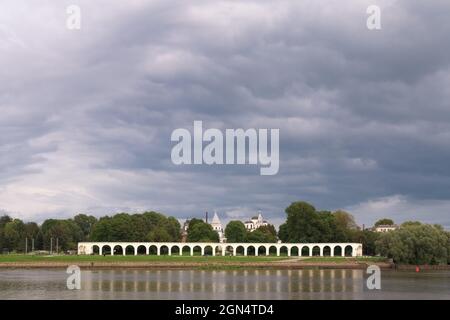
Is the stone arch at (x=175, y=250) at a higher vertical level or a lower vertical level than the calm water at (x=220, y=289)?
lower

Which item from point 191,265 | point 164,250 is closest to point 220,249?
point 164,250

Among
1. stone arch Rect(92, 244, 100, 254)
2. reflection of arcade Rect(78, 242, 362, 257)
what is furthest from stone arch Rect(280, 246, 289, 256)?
stone arch Rect(92, 244, 100, 254)

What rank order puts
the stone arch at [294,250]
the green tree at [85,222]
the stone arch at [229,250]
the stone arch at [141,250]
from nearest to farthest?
the stone arch at [294,250]
the stone arch at [141,250]
the stone arch at [229,250]
the green tree at [85,222]

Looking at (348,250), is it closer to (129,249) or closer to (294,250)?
(294,250)

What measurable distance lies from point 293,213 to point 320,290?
7496 centimetres

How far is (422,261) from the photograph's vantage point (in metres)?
92.6

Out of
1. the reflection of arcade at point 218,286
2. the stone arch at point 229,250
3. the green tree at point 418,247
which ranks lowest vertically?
the stone arch at point 229,250

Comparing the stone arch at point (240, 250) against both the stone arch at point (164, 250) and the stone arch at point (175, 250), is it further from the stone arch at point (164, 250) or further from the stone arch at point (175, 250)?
the stone arch at point (164, 250)

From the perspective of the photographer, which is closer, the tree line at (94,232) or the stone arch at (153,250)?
the stone arch at (153,250)

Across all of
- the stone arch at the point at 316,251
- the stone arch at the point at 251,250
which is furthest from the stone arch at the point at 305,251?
the stone arch at the point at 251,250

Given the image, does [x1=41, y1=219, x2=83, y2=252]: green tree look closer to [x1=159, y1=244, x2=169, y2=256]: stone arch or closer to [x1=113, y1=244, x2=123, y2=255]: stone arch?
[x1=113, y1=244, x2=123, y2=255]: stone arch

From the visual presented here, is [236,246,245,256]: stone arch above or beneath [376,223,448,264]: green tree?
beneath
